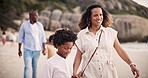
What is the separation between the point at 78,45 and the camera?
2.61 m

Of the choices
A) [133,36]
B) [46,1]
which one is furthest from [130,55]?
[46,1]

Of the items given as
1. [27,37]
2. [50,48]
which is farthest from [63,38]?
[27,37]

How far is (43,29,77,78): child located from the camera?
2.22 m

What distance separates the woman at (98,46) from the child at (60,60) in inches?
9.0

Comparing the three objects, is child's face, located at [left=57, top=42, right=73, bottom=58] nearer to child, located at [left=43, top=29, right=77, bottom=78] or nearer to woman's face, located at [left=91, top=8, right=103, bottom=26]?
child, located at [left=43, top=29, right=77, bottom=78]

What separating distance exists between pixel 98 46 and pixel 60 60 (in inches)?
15.9

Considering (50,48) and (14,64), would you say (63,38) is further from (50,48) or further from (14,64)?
(14,64)

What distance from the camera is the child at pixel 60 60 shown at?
2220 mm

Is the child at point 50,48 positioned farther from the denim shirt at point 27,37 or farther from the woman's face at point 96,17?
the woman's face at point 96,17

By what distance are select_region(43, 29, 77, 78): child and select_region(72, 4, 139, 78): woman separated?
0.23 m

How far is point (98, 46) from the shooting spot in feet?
8.45

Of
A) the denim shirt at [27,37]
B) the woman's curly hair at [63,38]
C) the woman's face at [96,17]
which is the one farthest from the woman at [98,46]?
the denim shirt at [27,37]

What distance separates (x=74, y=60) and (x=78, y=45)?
124 mm

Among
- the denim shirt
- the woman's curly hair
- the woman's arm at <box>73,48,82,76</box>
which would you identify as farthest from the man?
the woman's curly hair
